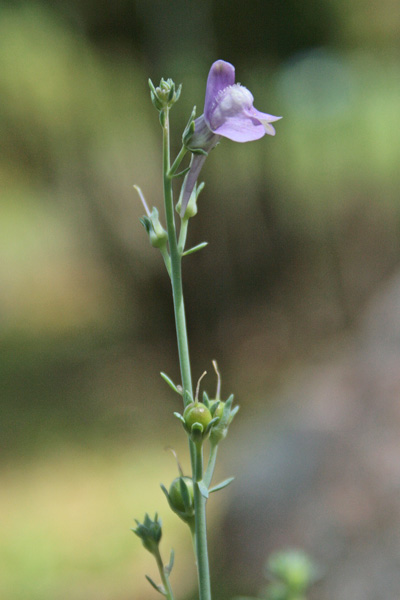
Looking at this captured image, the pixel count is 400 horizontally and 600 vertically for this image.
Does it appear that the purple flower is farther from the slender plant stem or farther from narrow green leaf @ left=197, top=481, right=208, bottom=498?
narrow green leaf @ left=197, top=481, right=208, bottom=498

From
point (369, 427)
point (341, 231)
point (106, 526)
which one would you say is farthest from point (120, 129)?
point (369, 427)

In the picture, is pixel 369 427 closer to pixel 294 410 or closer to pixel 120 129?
pixel 294 410

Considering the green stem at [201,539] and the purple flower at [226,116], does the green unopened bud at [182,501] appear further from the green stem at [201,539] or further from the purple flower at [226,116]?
the purple flower at [226,116]

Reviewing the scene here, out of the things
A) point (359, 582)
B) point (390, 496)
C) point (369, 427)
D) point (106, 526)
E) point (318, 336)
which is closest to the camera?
point (359, 582)

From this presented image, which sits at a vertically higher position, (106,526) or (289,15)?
(289,15)

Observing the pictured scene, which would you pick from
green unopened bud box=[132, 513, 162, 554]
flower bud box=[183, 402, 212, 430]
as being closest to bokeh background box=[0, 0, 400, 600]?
green unopened bud box=[132, 513, 162, 554]

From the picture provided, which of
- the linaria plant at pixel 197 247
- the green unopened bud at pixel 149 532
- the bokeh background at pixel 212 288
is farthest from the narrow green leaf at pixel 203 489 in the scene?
the bokeh background at pixel 212 288

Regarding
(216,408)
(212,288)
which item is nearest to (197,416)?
(216,408)

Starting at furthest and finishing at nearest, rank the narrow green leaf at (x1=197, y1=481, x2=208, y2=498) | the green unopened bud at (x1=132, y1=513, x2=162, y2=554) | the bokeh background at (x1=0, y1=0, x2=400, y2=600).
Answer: the bokeh background at (x1=0, y1=0, x2=400, y2=600), the green unopened bud at (x1=132, y1=513, x2=162, y2=554), the narrow green leaf at (x1=197, y1=481, x2=208, y2=498)
